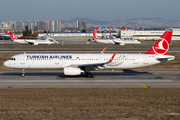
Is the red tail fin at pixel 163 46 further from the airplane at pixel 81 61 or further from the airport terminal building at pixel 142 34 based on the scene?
the airport terminal building at pixel 142 34

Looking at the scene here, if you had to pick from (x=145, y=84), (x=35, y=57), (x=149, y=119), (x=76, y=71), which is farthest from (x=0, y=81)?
(x=149, y=119)

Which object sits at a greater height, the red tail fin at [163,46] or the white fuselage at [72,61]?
the red tail fin at [163,46]

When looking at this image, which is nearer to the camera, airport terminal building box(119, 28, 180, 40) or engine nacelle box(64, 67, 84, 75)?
engine nacelle box(64, 67, 84, 75)

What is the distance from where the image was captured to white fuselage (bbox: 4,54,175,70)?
103ft

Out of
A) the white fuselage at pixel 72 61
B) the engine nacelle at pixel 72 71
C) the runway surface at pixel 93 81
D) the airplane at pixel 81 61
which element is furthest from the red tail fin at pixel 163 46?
the engine nacelle at pixel 72 71

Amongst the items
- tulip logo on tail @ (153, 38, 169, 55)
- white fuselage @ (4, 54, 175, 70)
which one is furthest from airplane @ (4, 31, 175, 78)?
tulip logo on tail @ (153, 38, 169, 55)

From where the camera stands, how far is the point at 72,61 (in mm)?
31562

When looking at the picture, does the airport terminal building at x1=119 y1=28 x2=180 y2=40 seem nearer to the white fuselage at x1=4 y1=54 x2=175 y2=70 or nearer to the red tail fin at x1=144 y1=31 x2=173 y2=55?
the red tail fin at x1=144 y1=31 x2=173 y2=55

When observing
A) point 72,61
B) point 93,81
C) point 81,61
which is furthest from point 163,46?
point 72,61

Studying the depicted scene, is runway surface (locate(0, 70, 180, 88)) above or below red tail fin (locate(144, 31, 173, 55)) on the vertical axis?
below

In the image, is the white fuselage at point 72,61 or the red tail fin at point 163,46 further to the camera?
the red tail fin at point 163,46

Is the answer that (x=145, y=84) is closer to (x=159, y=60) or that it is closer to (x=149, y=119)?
(x=159, y=60)

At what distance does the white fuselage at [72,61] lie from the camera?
31328mm

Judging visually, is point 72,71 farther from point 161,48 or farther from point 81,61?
point 161,48
